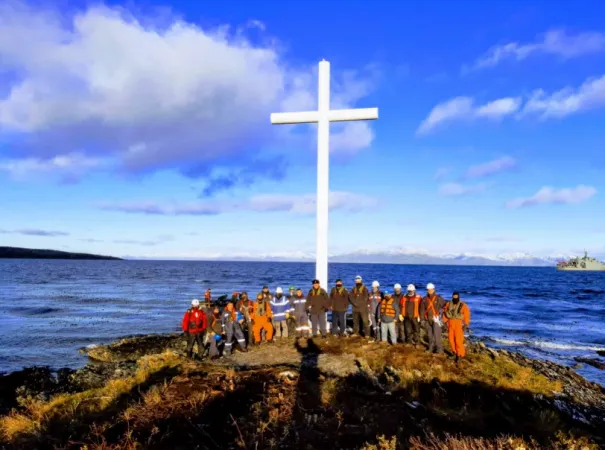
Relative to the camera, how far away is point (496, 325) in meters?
32.4

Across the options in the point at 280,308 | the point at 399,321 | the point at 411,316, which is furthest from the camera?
the point at 280,308

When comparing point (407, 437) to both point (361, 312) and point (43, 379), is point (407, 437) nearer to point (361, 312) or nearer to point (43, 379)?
point (361, 312)

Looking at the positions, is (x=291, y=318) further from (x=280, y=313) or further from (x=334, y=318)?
(x=334, y=318)

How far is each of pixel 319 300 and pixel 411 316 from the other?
10.4ft

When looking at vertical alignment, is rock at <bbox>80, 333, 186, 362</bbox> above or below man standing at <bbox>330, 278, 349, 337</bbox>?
below

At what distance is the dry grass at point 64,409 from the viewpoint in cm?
887

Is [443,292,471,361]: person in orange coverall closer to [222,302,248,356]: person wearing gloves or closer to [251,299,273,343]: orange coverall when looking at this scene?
[251,299,273,343]: orange coverall

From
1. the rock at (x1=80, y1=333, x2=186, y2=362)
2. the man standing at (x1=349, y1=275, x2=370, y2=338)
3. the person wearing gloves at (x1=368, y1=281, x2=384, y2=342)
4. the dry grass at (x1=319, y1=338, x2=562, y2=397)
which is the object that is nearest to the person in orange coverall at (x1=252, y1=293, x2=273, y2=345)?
the dry grass at (x1=319, y1=338, x2=562, y2=397)

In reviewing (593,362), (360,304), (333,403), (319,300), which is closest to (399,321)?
(360,304)

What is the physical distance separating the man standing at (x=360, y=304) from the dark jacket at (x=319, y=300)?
3.05 feet

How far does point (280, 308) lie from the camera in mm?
17562

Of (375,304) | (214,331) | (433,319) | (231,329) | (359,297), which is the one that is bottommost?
(214,331)

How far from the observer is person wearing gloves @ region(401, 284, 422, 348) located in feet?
49.7

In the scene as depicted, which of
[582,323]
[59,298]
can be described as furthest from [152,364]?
[59,298]
